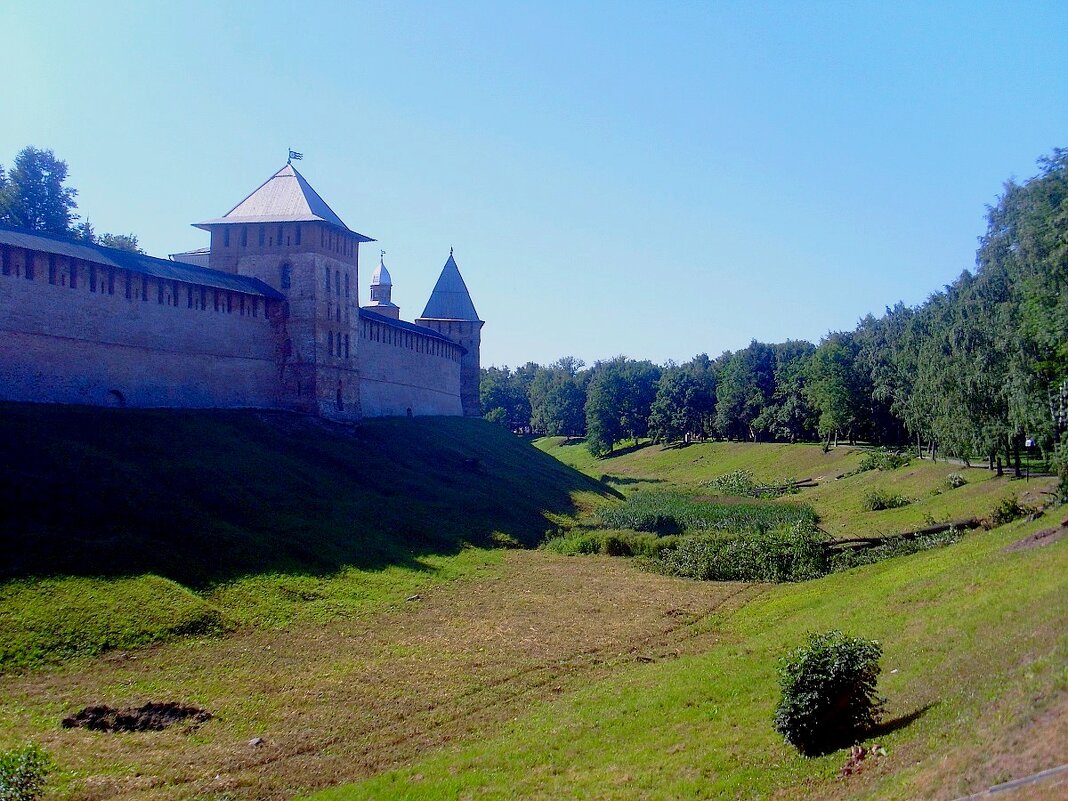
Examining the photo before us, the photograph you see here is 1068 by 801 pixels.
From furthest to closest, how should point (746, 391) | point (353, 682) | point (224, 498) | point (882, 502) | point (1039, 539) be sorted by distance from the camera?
1. point (746, 391)
2. point (882, 502)
3. point (224, 498)
4. point (1039, 539)
5. point (353, 682)

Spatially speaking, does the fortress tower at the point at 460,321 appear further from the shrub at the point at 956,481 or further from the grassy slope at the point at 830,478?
the shrub at the point at 956,481

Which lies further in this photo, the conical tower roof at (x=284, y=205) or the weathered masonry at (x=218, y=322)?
the conical tower roof at (x=284, y=205)

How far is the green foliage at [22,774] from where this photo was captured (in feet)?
30.1

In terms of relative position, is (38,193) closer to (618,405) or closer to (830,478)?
(830,478)

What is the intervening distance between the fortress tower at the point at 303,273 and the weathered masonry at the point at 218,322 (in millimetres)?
57

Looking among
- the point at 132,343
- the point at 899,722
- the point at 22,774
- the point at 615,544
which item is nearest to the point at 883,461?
the point at 615,544

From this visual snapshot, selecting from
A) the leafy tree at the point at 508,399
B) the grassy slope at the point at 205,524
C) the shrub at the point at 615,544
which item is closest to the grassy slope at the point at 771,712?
the grassy slope at the point at 205,524

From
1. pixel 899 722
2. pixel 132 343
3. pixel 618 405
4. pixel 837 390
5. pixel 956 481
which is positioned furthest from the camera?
pixel 618 405

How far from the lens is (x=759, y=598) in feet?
74.1

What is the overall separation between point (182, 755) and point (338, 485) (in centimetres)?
1881

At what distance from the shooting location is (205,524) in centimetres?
2280

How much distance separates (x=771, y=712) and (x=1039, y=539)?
7.17m

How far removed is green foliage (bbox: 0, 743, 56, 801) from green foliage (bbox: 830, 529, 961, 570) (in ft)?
70.0

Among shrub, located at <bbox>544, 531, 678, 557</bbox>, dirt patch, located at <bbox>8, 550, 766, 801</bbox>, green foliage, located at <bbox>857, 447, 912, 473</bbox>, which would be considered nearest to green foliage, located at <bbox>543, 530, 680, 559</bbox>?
shrub, located at <bbox>544, 531, 678, 557</bbox>
